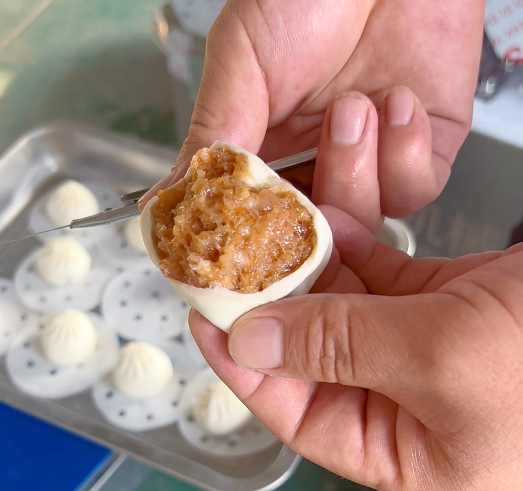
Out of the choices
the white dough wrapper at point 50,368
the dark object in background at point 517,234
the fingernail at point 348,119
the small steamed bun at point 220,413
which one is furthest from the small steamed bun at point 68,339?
the dark object in background at point 517,234

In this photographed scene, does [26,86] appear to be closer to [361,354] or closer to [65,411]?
[65,411]

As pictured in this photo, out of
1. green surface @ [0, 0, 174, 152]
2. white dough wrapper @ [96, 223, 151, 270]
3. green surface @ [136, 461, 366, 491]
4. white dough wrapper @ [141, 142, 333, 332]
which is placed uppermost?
white dough wrapper @ [141, 142, 333, 332]

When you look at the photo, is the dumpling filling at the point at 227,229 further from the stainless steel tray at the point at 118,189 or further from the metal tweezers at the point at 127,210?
the stainless steel tray at the point at 118,189

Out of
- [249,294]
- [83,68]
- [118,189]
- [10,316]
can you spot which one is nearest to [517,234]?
[249,294]

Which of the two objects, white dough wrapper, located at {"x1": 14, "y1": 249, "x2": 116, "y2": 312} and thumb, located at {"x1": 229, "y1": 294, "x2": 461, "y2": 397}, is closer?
thumb, located at {"x1": 229, "y1": 294, "x2": 461, "y2": 397}

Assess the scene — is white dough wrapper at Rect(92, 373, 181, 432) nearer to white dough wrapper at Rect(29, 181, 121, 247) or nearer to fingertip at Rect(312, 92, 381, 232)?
white dough wrapper at Rect(29, 181, 121, 247)

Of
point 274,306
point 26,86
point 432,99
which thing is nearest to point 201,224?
point 274,306

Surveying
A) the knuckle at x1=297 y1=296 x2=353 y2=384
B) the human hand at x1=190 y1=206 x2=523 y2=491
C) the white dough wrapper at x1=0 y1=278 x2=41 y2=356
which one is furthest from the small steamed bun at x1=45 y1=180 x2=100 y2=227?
the knuckle at x1=297 y1=296 x2=353 y2=384

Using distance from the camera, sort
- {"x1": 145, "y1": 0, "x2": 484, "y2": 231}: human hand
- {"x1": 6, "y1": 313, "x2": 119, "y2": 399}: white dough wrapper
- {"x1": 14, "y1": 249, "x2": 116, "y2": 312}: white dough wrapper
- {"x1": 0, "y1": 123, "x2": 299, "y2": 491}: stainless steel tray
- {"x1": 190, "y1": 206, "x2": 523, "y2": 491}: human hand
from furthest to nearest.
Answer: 1. {"x1": 14, "y1": 249, "x2": 116, "y2": 312}: white dough wrapper
2. {"x1": 6, "y1": 313, "x2": 119, "y2": 399}: white dough wrapper
3. {"x1": 0, "y1": 123, "x2": 299, "y2": 491}: stainless steel tray
4. {"x1": 145, "y1": 0, "x2": 484, "y2": 231}: human hand
5. {"x1": 190, "y1": 206, "x2": 523, "y2": 491}: human hand
